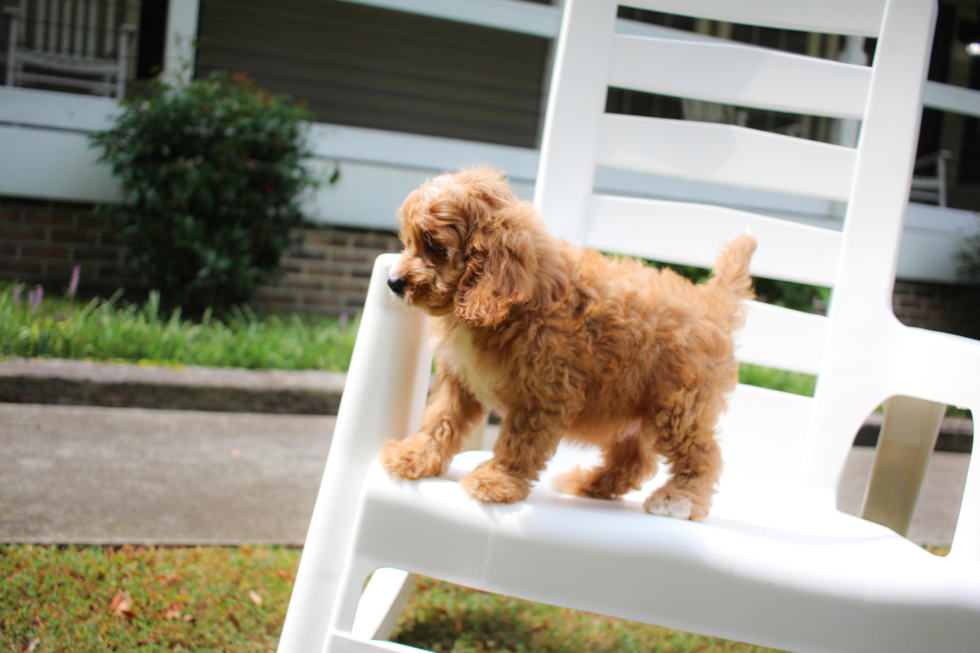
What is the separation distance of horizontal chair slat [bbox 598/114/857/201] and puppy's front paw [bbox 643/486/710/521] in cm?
109

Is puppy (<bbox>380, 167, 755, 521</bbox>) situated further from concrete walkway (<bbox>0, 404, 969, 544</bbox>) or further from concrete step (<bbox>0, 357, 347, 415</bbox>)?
concrete step (<bbox>0, 357, 347, 415</bbox>)

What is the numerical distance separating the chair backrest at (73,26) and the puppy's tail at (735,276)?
453cm

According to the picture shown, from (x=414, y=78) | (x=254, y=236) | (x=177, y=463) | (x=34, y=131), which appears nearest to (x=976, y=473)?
(x=177, y=463)

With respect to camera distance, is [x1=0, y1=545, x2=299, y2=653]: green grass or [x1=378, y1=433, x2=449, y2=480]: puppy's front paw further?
[x1=0, y1=545, x2=299, y2=653]: green grass

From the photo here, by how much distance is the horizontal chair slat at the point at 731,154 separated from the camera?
2.02 meters

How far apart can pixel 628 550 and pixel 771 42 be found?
30.1 ft

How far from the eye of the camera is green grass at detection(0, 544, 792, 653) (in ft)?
5.15

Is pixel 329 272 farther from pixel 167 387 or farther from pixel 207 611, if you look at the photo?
pixel 207 611

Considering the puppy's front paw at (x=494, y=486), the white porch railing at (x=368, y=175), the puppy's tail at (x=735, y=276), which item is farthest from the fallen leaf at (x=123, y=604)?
the white porch railing at (x=368, y=175)

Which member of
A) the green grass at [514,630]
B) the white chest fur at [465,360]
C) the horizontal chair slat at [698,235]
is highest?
the horizontal chair slat at [698,235]

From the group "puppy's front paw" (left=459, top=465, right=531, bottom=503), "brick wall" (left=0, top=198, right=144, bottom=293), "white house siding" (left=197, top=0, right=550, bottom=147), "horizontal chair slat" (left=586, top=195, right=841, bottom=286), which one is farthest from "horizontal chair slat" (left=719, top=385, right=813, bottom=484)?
"white house siding" (left=197, top=0, right=550, bottom=147)

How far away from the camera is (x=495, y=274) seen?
1.16 meters

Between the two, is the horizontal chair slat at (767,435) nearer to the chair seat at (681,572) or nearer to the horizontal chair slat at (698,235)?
the horizontal chair slat at (698,235)

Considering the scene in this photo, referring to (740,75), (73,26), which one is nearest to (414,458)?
(740,75)
